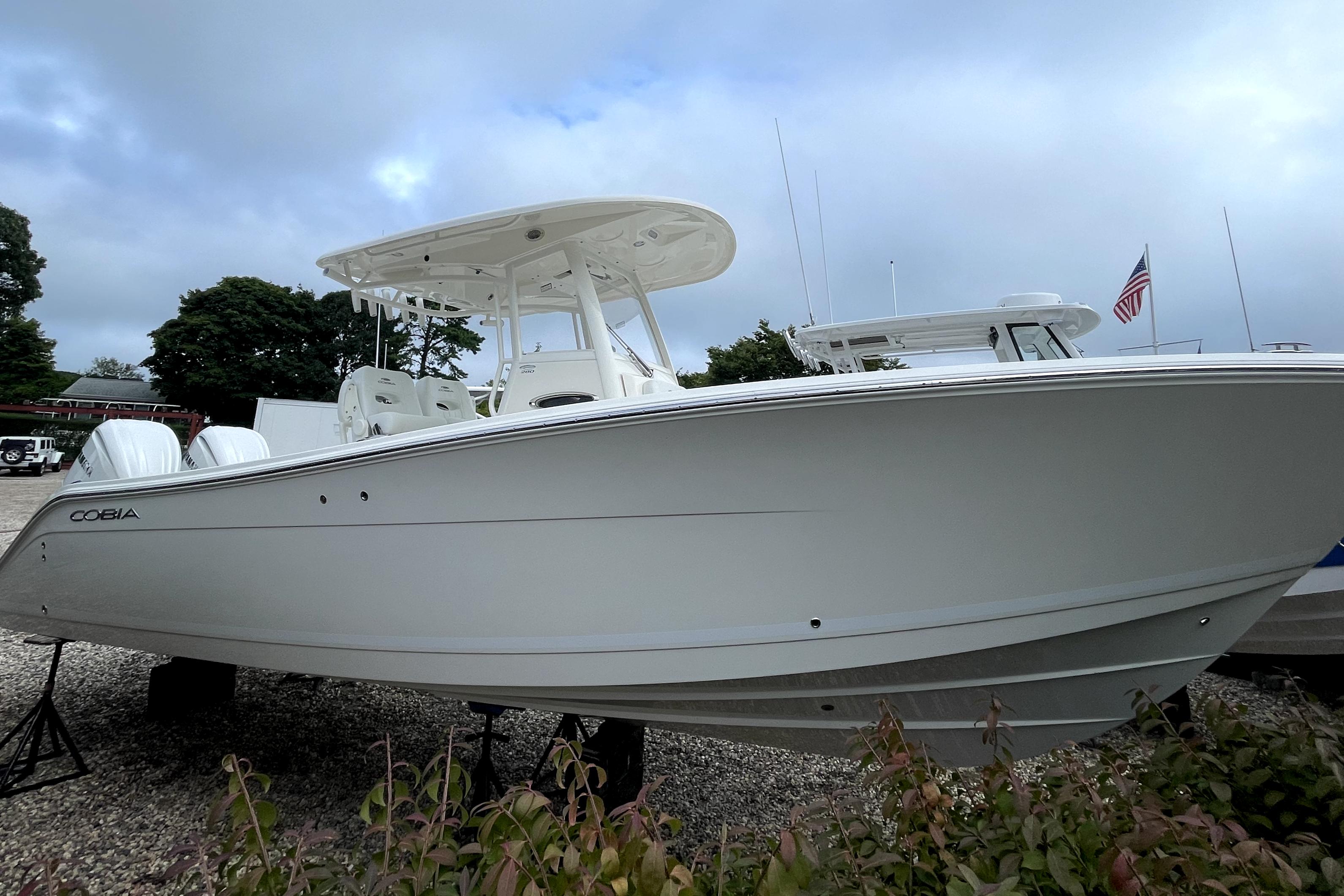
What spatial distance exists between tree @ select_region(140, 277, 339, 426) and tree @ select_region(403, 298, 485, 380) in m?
25.6

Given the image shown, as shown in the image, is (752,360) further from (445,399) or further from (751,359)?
(445,399)

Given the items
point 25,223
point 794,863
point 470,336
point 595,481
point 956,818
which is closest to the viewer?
point 794,863

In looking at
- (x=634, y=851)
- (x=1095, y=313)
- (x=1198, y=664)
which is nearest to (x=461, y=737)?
(x=634, y=851)

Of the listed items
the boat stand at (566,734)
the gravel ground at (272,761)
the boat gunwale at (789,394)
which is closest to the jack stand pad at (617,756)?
the boat stand at (566,734)

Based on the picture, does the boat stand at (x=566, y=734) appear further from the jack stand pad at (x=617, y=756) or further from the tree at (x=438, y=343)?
the tree at (x=438, y=343)

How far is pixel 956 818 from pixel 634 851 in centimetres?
91

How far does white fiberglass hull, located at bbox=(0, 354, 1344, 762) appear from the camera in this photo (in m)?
1.94

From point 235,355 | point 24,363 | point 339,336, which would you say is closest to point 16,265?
point 24,363

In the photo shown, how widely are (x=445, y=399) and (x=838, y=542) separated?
2.35 m

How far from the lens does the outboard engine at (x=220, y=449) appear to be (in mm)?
3256

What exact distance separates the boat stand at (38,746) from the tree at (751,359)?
30.3ft

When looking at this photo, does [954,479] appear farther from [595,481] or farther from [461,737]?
[461,737]

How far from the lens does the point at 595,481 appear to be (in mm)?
2139

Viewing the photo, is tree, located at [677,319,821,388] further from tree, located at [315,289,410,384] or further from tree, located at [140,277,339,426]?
tree, located at [140,277,339,426]
